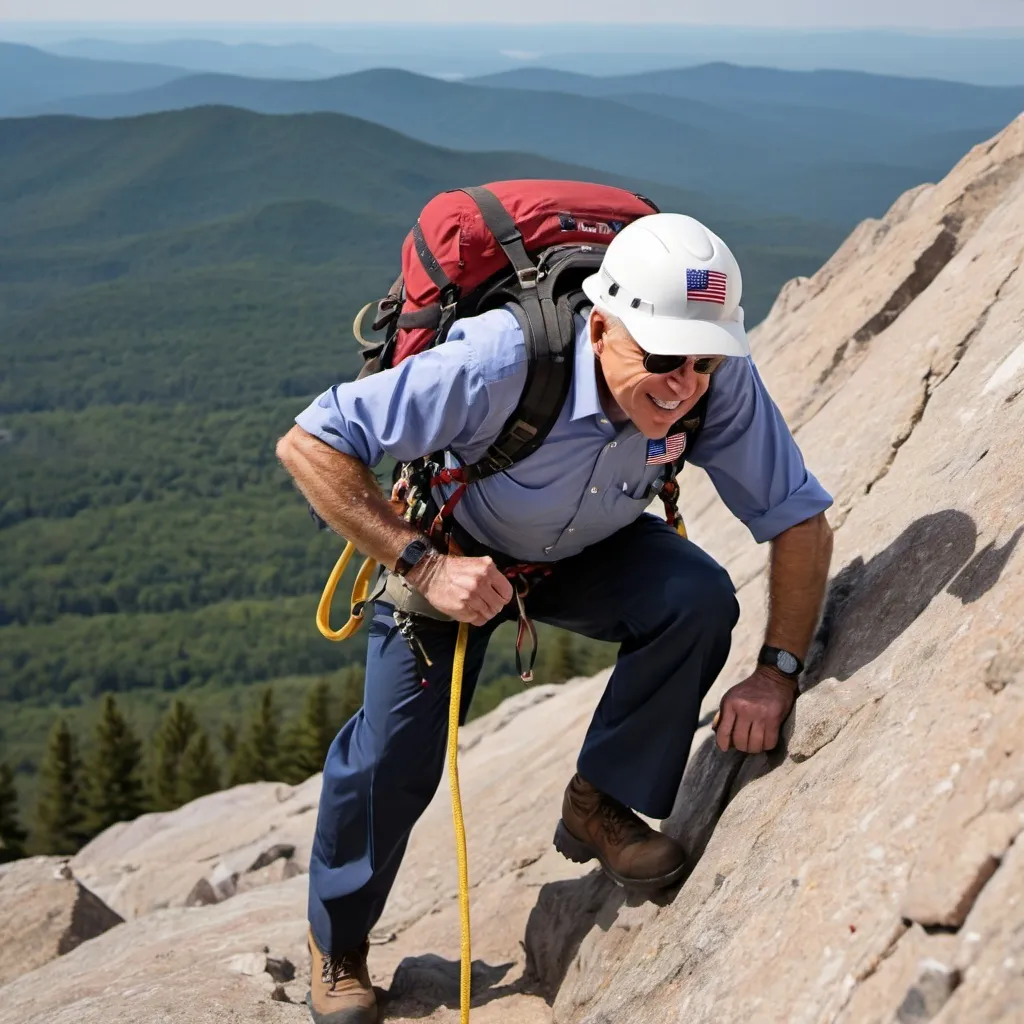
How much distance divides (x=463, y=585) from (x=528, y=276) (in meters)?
1.63

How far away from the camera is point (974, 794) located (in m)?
4.09

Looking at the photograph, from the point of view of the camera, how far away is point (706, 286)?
17.5ft

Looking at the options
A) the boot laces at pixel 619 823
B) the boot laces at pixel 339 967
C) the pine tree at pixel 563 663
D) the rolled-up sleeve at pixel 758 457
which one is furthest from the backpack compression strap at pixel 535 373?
the pine tree at pixel 563 663

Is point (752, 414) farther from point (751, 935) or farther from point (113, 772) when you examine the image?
point (113, 772)

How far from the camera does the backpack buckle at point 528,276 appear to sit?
18.9ft

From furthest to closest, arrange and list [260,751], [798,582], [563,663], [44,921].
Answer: [563,663] → [260,751] → [44,921] → [798,582]

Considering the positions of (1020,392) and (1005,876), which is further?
(1020,392)

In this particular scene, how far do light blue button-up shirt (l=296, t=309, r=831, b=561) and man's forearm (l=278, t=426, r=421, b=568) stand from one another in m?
0.08

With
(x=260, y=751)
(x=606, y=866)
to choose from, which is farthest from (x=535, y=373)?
(x=260, y=751)

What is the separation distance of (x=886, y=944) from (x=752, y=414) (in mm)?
2855

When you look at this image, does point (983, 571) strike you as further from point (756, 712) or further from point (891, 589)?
point (756, 712)

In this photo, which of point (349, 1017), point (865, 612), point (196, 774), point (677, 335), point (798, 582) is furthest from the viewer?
point (196, 774)

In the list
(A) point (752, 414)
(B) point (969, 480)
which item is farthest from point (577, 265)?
A: (B) point (969, 480)

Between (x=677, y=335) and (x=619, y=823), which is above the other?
(x=677, y=335)
